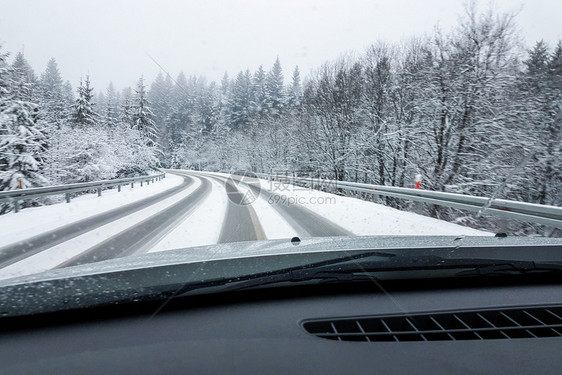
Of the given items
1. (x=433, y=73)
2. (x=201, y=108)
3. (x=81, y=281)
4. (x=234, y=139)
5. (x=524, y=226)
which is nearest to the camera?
(x=81, y=281)

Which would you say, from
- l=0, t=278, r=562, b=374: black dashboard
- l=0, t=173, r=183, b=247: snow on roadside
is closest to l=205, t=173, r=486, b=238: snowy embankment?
l=0, t=278, r=562, b=374: black dashboard

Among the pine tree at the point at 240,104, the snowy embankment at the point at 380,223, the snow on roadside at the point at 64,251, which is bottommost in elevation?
the snow on roadside at the point at 64,251

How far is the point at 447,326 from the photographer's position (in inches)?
59.2

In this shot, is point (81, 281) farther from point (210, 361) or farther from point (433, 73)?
point (433, 73)

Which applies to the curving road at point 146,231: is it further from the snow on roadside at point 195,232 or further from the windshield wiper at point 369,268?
the windshield wiper at point 369,268

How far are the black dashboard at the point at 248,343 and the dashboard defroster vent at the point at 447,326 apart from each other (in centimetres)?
4

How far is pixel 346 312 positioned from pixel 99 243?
5.48 m

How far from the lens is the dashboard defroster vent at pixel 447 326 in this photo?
139cm

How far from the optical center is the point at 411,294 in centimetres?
181

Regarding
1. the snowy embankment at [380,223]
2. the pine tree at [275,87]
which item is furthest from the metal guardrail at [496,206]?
the pine tree at [275,87]

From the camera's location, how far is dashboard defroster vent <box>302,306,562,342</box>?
4.55ft

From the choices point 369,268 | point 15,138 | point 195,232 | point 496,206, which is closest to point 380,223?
point 496,206

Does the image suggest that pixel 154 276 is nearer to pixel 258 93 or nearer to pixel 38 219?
pixel 38 219

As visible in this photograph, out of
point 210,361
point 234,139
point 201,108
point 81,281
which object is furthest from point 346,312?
point 201,108
